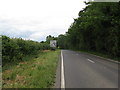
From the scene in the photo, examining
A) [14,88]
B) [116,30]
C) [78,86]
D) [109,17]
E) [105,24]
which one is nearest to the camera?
[14,88]

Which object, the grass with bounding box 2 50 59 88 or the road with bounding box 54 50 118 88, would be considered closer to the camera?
the grass with bounding box 2 50 59 88

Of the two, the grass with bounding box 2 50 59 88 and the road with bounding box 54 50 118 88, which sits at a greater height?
the grass with bounding box 2 50 59 88

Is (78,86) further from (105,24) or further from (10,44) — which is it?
(105,24)

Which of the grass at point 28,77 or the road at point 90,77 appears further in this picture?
the road at point 90,77

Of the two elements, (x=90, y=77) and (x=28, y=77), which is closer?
(x=28, y=77)

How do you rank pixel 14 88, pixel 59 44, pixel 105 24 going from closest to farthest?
1. pixel 14 88
2. pixel 105 24
3. pixel 59 44

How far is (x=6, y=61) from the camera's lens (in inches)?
447

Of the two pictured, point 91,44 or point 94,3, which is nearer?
point 94,3

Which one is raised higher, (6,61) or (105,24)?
(105,24)

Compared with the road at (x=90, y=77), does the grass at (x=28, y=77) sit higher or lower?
higher

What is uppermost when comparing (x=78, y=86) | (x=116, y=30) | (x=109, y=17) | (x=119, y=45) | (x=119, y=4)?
(x=119, y=4)

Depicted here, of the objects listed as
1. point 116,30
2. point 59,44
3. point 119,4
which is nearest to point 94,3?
point 119,4

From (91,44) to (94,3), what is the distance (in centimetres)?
1942

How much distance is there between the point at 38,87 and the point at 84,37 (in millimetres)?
38433
